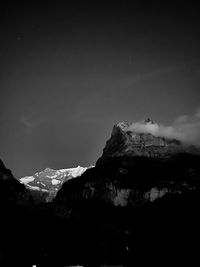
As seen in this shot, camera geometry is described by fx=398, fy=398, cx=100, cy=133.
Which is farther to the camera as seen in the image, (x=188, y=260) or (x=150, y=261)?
(x=150, y=261)

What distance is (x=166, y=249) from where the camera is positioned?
649 ft

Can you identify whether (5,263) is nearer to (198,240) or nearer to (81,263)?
(81,263)

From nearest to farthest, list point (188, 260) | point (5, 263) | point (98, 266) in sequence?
point (5, 263)
point (188, 260)
point (98, 266)

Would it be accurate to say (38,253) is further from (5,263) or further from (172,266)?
(172,266)

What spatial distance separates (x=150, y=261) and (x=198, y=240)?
26.9 metres

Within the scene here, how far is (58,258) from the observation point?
19412cm

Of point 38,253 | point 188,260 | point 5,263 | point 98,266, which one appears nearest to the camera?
point 5,263

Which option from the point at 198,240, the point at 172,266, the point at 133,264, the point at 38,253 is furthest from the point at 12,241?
the point at 198,240

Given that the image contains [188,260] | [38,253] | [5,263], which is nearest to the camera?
[5,263]

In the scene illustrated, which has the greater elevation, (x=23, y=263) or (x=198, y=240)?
(x=198, y=240)

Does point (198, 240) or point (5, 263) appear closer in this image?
point (5, 263)

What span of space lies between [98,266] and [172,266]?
1776 inches

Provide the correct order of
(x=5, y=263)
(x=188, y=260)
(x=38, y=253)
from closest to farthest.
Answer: (x=5, y=263), (x=188, y=260), (x=38, y=253)

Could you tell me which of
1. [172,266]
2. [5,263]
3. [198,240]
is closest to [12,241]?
[5,263]
